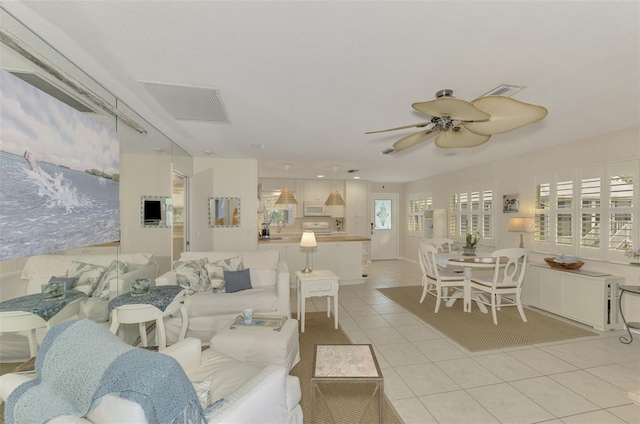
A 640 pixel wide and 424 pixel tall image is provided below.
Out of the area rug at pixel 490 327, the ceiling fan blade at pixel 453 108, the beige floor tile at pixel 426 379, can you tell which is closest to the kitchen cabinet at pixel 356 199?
the area rug at pixel 490 327

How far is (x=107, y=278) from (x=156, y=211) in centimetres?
119

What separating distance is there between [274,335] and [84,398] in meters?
1.57

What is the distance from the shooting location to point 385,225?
912 centimetres

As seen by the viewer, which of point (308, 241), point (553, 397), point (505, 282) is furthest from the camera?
point (308, 241)

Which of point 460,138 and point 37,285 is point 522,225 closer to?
point 460,138

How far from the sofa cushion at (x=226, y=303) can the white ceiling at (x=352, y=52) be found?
2.05m

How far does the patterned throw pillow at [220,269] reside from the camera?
361 centimetres

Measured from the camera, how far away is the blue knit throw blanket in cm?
89

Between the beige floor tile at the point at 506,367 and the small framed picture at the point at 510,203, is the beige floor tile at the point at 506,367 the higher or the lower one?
the lower one

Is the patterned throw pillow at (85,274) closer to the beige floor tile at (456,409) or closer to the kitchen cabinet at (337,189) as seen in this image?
the beige floor tile at (456,409)

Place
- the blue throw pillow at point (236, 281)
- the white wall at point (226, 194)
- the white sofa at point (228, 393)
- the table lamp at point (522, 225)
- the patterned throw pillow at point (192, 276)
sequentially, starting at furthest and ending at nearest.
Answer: the white wall at point (226, 194) < the table lamp at point (522, 225) < the blue throw pillow at point (236, 281) < the patterned throw pillow at point (192, 276) < the white sofa at point (228, 393)

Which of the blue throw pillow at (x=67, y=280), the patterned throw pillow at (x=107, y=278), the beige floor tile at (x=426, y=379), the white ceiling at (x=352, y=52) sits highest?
the white ceiling at (x=352, y=52)

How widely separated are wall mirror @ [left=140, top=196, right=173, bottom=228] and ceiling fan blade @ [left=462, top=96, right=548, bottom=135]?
339 cm

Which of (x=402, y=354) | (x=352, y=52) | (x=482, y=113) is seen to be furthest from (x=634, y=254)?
(x=352, y=52)
